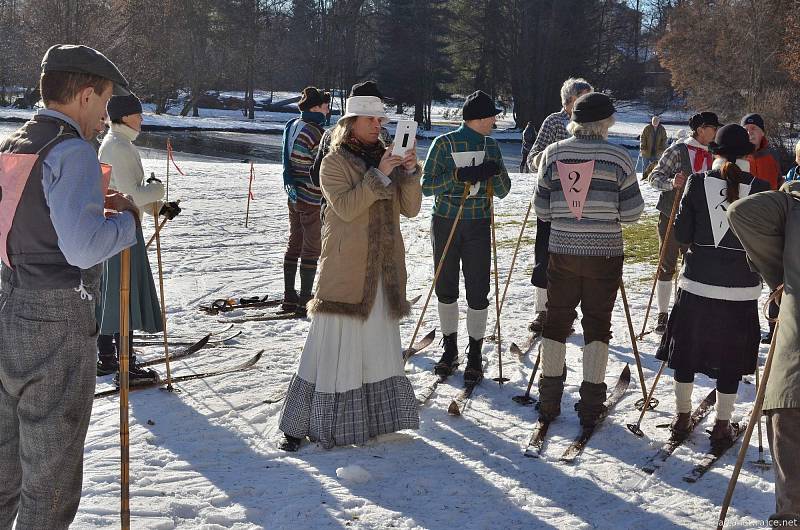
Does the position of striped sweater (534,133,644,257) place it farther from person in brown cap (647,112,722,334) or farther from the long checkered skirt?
person in brown cap (647,112,722,334)

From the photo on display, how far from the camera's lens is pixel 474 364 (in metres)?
5.83

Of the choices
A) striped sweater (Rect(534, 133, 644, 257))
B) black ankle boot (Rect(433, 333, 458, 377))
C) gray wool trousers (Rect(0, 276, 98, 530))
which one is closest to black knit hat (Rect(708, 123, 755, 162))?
striped sweater (Rect(534, 133, 644, 257))

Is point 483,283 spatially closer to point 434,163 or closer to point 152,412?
point 434,163

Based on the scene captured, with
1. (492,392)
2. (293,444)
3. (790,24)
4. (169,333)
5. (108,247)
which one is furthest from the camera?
(790,24)

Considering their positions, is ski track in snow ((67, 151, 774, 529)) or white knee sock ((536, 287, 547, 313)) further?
white knee sock ((536, 287, 547, 313))

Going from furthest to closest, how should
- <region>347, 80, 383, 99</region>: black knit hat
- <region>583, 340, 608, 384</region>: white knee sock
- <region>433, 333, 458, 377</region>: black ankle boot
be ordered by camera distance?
<region>433, 333, 458, 377</region>: black ankle boot → <region>347, 80, 383, 99</region>: black knit hat → <region>583, 340, 608, 384</region>: white knee sock

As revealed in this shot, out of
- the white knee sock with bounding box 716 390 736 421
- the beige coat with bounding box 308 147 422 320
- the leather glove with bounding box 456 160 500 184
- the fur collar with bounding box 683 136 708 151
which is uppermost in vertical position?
the fur collar with bounding box 683 136 708 151

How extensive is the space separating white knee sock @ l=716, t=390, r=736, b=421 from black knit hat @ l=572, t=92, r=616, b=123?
67.5 inches

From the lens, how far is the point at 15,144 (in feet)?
9.09

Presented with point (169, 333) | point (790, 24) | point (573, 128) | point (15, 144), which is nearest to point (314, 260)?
point (169, 333)

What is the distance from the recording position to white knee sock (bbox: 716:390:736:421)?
4547 millimetres

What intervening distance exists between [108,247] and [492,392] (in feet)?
11.4

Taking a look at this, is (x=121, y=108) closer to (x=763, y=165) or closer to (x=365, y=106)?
(x=365, y=106)

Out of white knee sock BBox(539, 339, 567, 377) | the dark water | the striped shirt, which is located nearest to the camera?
white knee sock BBox(539, 339, 567, 377)
